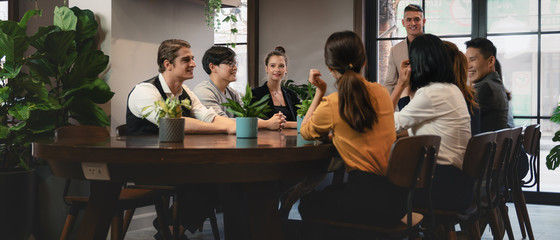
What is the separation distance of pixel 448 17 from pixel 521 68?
903mm

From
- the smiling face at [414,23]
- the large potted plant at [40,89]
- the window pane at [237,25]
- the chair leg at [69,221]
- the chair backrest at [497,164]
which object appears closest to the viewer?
the chair backrest at [497,164]

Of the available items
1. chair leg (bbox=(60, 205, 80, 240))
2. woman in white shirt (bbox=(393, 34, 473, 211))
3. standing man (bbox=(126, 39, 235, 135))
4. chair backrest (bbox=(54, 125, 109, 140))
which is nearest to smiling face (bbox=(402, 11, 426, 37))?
woman in white shirt (bbox=(393, 34, 473, 211))

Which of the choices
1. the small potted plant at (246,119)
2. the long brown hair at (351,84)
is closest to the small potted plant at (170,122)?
the small potted plant at (246,119)

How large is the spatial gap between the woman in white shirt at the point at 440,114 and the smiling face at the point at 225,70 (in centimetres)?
163

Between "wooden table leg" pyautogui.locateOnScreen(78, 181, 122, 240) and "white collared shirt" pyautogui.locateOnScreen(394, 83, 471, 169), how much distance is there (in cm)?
137

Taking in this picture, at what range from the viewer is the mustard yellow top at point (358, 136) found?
7.31 feet

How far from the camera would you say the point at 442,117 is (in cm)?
266

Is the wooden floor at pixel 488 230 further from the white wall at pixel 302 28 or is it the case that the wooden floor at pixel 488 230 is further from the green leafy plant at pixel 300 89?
the white wall at pixel 302 28

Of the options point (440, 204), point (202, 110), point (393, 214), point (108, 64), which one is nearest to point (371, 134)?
point (393, 214)

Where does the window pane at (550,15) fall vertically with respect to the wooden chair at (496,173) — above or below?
above

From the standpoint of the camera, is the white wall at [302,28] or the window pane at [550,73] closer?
the window pane at [550,73]

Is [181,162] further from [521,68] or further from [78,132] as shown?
[521,68]

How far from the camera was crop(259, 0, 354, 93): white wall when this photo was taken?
6023 millimetres

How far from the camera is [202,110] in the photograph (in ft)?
10.8
